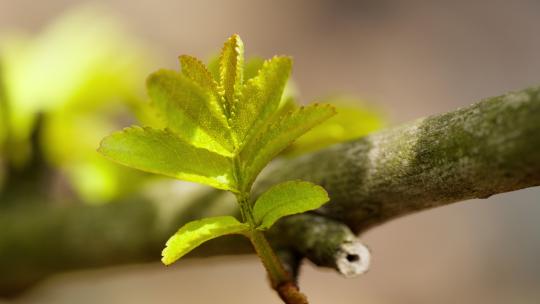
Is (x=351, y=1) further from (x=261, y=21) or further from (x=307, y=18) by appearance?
(x=261, y=21)

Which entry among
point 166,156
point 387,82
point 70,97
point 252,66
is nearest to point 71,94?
point 70,97

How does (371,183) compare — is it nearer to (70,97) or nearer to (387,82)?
(70,97)

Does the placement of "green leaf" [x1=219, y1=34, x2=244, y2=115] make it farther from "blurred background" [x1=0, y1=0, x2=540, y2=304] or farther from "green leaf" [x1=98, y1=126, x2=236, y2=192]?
"blurred background" [x1=0, y1=0, x2=540, y2=304]

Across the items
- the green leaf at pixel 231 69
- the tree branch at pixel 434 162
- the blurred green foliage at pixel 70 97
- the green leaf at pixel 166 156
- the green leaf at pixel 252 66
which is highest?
the blurred green foliage at pixel 70 97

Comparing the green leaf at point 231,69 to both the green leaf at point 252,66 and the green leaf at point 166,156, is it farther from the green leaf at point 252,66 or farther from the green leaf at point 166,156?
the green leaf at point 252,66

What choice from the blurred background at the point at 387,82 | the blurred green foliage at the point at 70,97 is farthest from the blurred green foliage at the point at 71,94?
the blurred background at the point at 387,82

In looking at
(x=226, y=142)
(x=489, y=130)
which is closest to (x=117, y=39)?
(x=226, y=142)

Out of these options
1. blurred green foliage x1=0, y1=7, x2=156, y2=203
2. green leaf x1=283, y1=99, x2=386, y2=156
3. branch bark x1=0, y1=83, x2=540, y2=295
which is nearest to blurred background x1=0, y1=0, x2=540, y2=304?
blurred green foliage x1=0, y1=7, x2=156, y2=203
